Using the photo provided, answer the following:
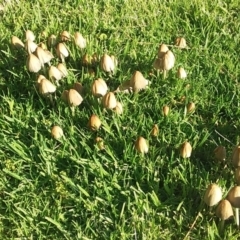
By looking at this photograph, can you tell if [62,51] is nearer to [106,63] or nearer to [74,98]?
[106,63]

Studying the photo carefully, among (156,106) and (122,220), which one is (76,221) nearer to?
(122,220)

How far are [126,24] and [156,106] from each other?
2.39 ft

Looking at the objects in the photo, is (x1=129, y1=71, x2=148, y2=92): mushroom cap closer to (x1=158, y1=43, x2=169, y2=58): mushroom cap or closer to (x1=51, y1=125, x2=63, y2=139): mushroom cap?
(x1=158, y1=43, x2=169, y2=58): mushroom cap

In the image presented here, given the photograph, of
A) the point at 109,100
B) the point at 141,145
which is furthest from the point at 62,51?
the point at 141,145

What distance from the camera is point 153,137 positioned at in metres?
2.29

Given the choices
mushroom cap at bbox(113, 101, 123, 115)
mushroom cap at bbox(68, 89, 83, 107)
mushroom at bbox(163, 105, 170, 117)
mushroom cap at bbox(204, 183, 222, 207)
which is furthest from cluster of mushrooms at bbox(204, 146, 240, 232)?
mushroom cap at bbox(68, 89, 83, 107)

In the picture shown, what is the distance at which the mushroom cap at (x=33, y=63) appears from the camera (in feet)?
7.84

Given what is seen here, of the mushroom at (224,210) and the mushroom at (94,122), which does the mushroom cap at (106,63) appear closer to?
the mushroom at (94,122)

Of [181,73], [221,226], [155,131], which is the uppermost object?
[181,73]

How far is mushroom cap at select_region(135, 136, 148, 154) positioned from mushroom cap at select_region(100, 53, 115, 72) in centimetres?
48

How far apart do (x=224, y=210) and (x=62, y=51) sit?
1.18m

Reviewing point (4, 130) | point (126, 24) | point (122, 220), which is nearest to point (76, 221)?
point (122, 220)

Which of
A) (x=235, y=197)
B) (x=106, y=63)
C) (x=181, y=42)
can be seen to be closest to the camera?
(x=235, y=197)

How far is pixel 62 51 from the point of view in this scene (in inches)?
101
